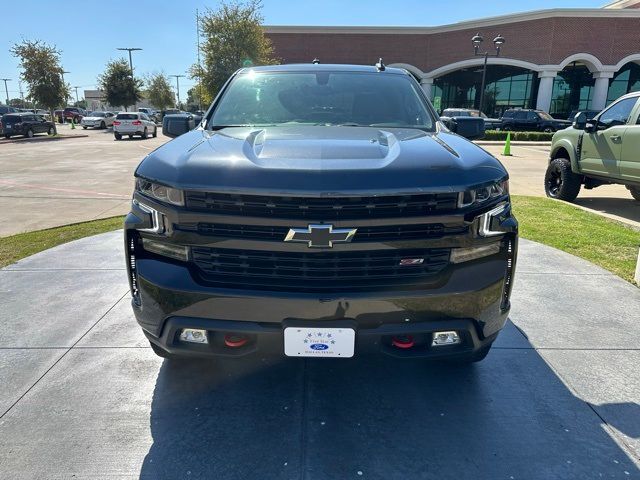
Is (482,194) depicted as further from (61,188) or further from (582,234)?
(61,188)

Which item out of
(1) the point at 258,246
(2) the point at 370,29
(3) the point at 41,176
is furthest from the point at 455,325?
(2) the point at 370,29

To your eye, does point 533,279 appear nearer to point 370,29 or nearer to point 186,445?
point 186,445

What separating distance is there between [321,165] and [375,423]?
1401 mm

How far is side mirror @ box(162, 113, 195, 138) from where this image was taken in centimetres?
377

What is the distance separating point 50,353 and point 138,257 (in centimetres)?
148

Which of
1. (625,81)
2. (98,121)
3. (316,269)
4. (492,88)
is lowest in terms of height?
(98,121)

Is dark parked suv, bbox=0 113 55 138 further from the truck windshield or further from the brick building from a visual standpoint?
the truck windshield

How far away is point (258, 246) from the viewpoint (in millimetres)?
2217

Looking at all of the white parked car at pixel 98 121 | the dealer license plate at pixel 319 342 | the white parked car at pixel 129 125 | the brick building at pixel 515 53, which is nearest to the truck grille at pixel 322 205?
the dealer license plate at pixel 319 342

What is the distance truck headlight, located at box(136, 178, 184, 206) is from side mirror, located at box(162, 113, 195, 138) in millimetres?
1424

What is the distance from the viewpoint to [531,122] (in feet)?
95.6

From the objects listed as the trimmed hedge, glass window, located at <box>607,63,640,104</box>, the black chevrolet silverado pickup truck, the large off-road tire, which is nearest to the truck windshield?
the black chevrolet silverado pickup truck

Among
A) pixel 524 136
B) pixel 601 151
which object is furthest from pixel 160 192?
pixel 524 136

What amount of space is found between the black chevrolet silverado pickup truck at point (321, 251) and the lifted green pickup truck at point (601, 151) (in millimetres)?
6206
